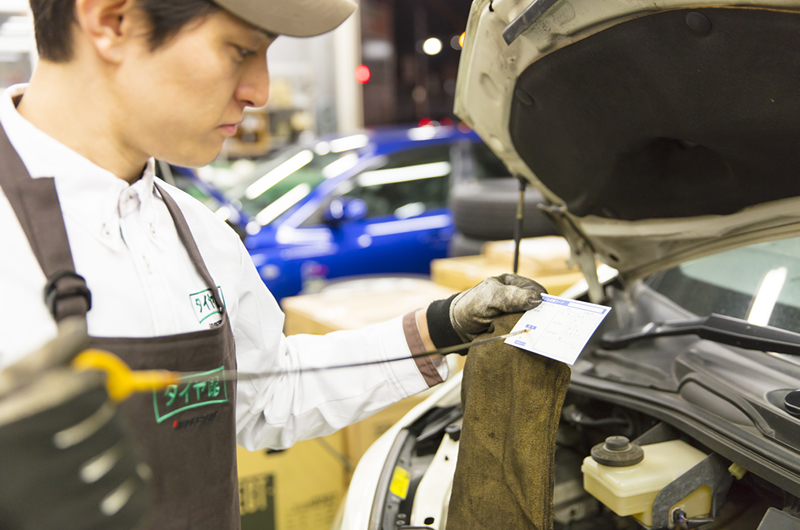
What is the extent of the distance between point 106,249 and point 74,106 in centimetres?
19

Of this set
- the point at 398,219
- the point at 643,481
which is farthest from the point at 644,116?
the point at 398,219

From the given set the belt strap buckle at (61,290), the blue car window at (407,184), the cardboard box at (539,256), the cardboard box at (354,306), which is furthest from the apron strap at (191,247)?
the blue car window at (407,184)

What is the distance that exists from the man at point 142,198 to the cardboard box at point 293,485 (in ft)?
3.03

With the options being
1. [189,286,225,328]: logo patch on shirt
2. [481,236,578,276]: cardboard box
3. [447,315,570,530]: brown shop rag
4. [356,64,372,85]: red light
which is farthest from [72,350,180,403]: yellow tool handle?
[356,64,372,85]: red light

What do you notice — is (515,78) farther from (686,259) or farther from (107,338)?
(107,338)

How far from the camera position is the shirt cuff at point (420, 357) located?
1124 millimetres

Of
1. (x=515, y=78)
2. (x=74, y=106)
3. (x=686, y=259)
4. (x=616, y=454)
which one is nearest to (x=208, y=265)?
(x=74, y=106)

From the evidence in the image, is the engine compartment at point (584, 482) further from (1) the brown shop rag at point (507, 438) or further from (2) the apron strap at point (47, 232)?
(2) the apron strap at point (47, 232)

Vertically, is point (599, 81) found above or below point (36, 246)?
above

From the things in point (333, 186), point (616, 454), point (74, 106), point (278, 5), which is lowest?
point (616, 454)

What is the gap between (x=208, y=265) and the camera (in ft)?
3.24

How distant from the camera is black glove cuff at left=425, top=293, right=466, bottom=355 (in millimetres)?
1100

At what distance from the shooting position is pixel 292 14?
0.83 meters

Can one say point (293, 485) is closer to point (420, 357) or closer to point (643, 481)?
point (420, 357)
